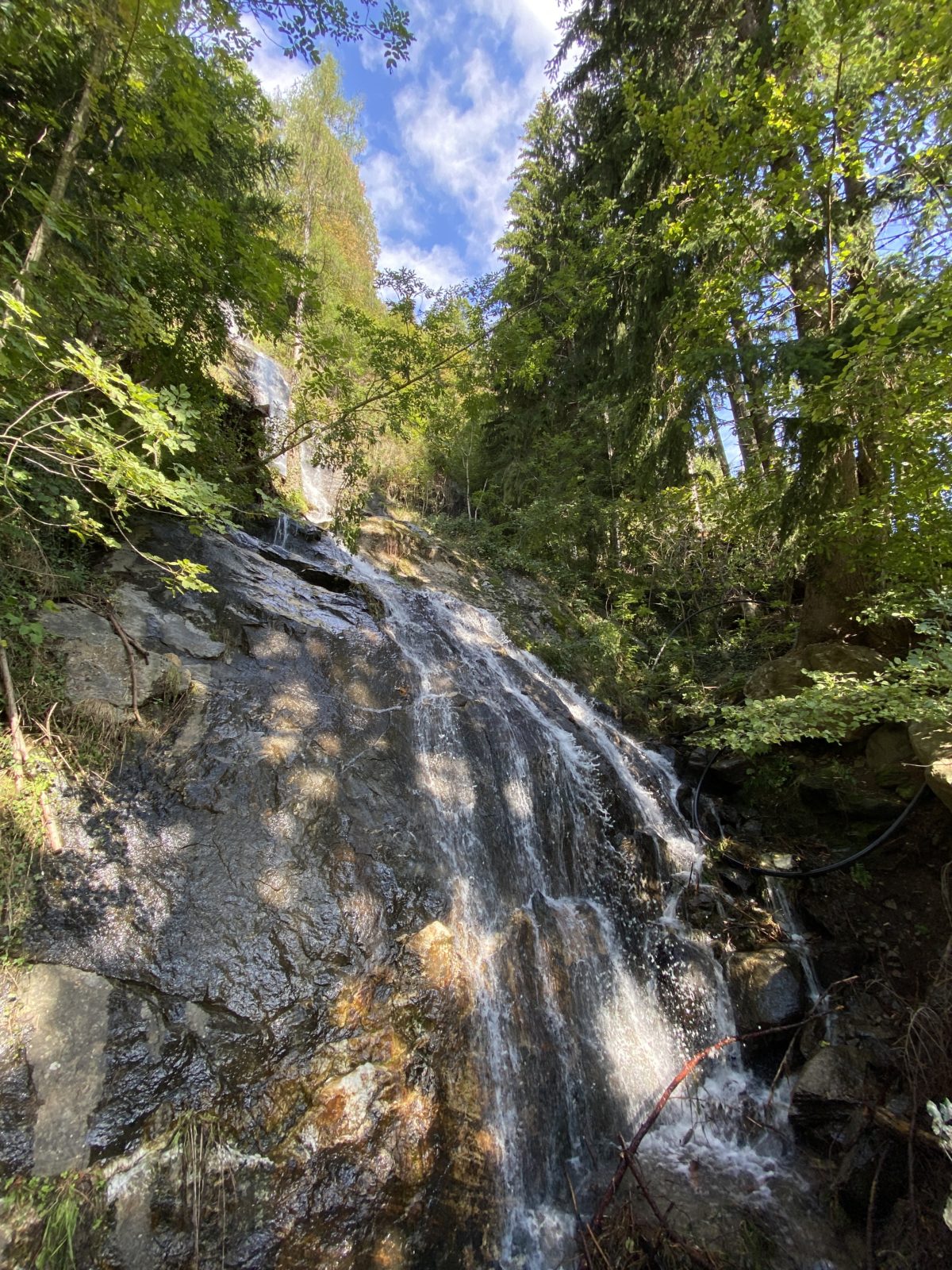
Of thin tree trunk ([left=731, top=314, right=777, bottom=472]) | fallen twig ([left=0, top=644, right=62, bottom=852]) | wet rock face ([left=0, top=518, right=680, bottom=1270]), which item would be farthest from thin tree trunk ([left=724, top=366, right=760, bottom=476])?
fallen twig ([left=0, top=644, right=62, bottom=852])

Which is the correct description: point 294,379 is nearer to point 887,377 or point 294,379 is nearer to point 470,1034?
point 887,377

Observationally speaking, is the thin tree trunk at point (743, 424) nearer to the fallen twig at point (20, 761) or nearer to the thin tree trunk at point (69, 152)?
the thin tree trunk at point (69, 152)

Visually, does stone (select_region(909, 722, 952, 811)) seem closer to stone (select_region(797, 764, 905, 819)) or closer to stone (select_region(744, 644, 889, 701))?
stone (select_region(797, 764, 905, 819))

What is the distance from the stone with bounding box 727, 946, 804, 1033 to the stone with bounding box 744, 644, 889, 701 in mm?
2582

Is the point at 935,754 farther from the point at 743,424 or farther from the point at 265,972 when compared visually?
the point at 743,424

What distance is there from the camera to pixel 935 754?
4.70 metres

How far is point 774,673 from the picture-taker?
6.55 m

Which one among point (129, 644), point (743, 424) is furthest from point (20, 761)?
point (743, 424)

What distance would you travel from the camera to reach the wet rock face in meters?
2.65

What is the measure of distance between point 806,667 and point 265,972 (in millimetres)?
6379

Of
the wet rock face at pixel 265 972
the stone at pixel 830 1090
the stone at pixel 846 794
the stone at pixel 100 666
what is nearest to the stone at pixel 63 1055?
the wet rock face at pixel 265 972

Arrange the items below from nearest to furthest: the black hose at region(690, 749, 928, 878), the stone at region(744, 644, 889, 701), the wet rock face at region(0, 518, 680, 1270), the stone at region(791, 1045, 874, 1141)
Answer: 1. the wet rock face at region(0, 518, 680, 1270)
2. the stone at region(791, 1045, 874, 1141)
3. the black hose at region(690, 749, 928, 878)
4. the stone at region(744, 644, 889, 701)

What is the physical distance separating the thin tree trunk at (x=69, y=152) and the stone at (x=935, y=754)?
751 centimetres

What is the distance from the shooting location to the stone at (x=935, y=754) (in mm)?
4414
